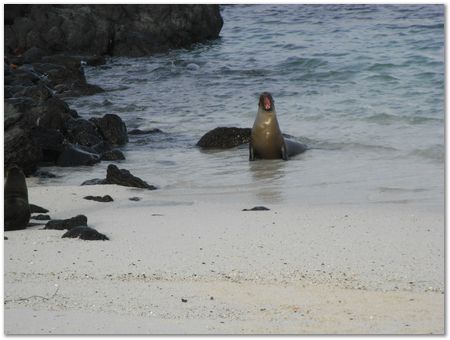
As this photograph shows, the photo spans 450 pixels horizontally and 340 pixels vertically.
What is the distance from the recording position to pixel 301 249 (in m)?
6.39

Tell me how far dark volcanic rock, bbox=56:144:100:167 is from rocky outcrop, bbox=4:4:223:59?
36.2ft

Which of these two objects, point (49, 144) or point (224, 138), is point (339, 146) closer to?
point (224, 138)

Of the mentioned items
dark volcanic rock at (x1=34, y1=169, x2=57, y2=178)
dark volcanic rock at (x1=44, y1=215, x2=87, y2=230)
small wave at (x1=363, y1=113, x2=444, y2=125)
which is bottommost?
small wave at (x1=363, y1=113, x2=444, y2=125)

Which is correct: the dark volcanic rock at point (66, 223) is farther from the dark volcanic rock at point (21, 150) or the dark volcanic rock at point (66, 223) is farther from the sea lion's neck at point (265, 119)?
the sea lion's neck at point (265, 119)

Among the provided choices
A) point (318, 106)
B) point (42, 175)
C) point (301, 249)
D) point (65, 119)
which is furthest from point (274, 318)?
point (318, 106)

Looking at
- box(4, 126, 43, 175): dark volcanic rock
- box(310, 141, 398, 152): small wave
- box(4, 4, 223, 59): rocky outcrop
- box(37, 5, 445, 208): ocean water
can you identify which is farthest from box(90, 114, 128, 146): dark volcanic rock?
box(4, 4, 223, 59): rocky outcrop

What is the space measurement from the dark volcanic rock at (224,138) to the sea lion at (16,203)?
16.7ft

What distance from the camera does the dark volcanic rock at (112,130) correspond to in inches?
509

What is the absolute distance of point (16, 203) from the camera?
7.25 meters

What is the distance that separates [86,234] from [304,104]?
9276 millimetres

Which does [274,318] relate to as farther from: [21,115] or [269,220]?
[21,115]

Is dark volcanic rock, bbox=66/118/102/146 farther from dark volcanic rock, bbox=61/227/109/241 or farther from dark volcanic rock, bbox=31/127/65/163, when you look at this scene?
dark volcanic rock, bbox=61/227/109/241

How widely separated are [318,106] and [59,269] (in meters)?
9.74

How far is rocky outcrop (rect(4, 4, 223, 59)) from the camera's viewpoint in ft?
77.0
